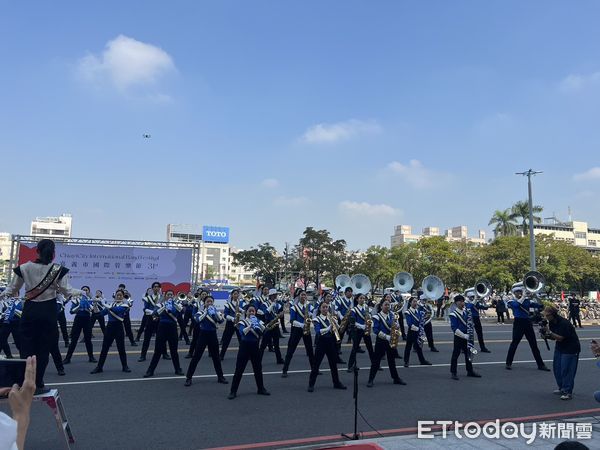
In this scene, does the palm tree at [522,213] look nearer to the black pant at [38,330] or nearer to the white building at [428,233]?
the black pant at [38,330]

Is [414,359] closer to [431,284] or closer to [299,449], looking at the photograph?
[431,284]

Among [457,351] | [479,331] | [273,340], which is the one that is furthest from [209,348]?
A: [479,331]

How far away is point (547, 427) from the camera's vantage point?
6594mm

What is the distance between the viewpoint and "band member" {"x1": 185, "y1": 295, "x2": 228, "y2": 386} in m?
9.60

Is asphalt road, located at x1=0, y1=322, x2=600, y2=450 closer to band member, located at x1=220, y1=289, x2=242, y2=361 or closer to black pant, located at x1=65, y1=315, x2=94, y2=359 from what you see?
black pant, located at x1=65, y1=315, x2=94, y2=359

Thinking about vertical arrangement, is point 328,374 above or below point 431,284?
below

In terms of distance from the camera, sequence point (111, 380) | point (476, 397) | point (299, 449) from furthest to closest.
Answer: point (111, 380), point (476, 397), point (299, 449)

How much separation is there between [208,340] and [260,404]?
2.42 m

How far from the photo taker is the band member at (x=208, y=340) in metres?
9.60

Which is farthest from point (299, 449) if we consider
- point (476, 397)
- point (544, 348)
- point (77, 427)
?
point (544, 348)

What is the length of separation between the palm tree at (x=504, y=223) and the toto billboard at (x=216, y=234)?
5722 centimetres

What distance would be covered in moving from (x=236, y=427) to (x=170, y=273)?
47.5ft

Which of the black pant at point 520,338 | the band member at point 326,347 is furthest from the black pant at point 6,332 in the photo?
the black pant at point 520,338

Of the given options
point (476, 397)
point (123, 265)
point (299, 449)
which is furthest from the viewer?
point (123, 265)
